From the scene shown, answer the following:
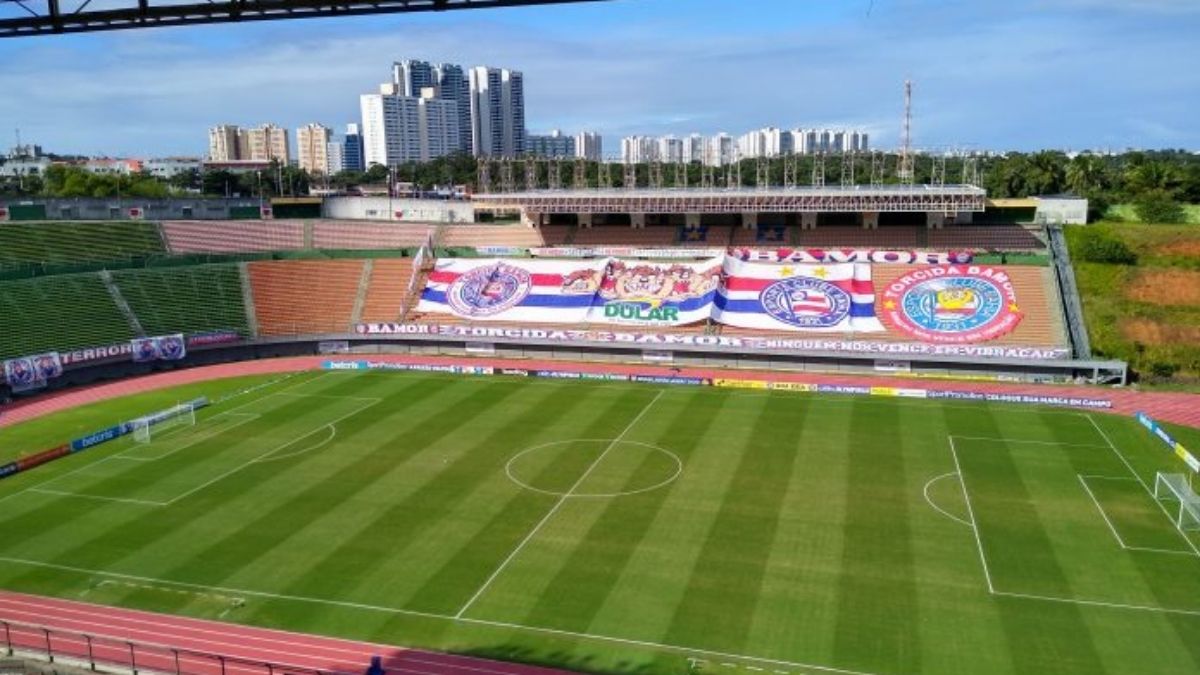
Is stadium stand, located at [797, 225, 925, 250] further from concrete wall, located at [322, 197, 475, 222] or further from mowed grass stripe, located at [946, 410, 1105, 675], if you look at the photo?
concrete wall, located at [322, 197, 475, 222]

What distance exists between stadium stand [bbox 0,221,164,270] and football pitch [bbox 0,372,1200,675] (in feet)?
65.4

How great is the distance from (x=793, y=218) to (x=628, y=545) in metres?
39.9

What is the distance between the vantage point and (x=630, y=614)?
67.6 ft

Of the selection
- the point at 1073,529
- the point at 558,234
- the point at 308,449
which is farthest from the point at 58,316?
the point at 1073,529

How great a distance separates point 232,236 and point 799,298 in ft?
124

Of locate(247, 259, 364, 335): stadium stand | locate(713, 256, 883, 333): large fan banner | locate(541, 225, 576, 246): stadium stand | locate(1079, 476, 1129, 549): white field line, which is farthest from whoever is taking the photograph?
locate(541, 225, 576, 246): stadium stand

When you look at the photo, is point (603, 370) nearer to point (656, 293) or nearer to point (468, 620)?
point (656, 293)

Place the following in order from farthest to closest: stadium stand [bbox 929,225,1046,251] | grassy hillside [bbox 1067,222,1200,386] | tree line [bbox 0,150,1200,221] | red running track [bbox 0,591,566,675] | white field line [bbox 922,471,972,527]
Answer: tree line [bbox 0,150,1200,221]
stadium stand [bbox 929,225,1046,251]
grassy hillside [bbox 1067,222,1200,386]
white field line [bbox 922,471,972,527]
red running track [bbox 0,591,566,675]

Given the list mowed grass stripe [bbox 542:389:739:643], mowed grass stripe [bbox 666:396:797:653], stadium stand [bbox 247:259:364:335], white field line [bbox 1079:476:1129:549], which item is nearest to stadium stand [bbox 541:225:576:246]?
stadium stand [bbox 247:259:364:335]

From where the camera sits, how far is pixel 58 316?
1822 inches

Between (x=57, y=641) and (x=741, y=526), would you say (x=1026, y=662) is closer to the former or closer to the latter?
(x=741, y=526)

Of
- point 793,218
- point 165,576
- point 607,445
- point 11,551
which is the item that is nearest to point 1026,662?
point 607,445

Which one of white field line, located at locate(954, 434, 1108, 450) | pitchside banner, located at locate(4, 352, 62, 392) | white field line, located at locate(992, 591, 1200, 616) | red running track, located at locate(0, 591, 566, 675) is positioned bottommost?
red running track, located at locate(0, 591, 566, 675)

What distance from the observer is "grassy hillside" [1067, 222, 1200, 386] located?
41969mm
